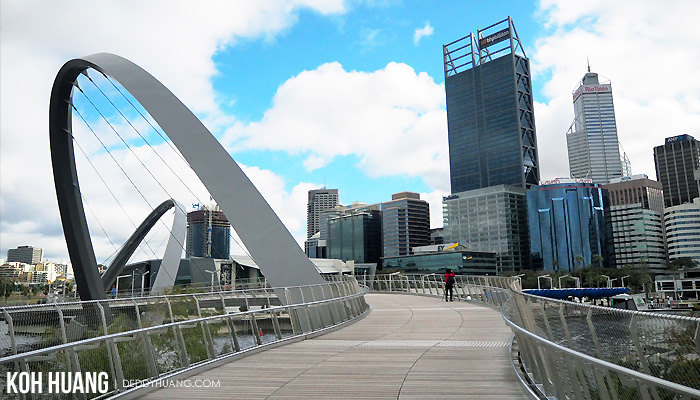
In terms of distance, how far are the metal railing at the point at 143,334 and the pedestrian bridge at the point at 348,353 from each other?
22 mm

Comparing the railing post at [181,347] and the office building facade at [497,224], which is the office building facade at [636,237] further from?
the railing post at [181,347]

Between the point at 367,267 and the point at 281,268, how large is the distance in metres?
100.0

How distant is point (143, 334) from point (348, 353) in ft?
13.3

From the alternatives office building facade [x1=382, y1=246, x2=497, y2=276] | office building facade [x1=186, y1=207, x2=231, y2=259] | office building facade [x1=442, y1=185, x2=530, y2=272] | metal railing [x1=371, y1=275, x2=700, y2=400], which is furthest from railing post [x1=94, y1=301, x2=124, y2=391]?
office building facade [x1=442, y1=185, x2=530, y2=272]

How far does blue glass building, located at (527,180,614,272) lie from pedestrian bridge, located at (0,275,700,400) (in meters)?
144

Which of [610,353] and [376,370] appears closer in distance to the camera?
[610,353]

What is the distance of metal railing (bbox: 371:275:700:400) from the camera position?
3576 millimetres

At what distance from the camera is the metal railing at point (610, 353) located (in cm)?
358

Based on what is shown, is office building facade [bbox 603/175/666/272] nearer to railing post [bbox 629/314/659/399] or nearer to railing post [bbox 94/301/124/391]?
railing post [bbox 629/314/659/399]

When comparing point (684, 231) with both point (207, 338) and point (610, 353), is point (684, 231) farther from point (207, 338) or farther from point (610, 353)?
point (610, 353)

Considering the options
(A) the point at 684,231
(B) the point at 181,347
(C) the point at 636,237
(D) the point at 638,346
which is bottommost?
(B) the point at 181,347

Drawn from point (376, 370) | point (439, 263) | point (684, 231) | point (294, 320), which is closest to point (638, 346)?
point (376, 370)

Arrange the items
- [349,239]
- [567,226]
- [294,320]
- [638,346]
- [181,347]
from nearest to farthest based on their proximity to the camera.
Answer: [638,346] < [181,347] < [294,320] < [567,226] < [349,239]

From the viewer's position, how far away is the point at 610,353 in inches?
183
